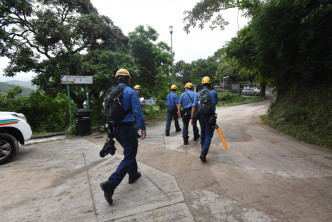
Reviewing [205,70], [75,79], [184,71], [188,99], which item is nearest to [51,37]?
[75,79]

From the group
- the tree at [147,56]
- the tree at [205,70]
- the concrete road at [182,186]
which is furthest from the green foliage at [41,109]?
the tree at [205,70]

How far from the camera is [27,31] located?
7.84 meters

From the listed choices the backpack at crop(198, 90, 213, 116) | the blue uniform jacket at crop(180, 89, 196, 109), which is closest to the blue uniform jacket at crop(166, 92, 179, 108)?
the blue uniform jacket at crop(180, 89, 196, 109)

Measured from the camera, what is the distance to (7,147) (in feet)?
14.0

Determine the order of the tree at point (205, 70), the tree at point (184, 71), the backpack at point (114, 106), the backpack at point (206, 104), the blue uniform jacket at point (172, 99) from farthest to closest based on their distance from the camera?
1. the tree at point (184, 71)
2. the tree at point (205, 70)
3. the blue uniform jacket at point (172, 99)
4. the backpack at point (206, 104)
5. the backpack at point (114, 106)

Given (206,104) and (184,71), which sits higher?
(184,71)

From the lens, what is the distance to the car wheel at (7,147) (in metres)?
4.19

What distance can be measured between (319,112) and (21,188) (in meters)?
8.82

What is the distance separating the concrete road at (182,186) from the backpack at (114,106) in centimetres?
129

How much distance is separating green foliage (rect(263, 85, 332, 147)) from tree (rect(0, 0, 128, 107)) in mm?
9682

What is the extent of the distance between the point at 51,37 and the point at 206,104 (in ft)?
27.3

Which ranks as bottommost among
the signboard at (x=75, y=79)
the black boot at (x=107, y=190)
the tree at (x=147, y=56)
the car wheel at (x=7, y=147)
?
the black boot at (x=107, y=190)

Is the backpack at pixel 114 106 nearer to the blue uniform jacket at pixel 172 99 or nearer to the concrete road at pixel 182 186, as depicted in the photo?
the concrete road at pixel 182 186

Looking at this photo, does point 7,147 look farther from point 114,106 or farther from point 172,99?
point 172,99
